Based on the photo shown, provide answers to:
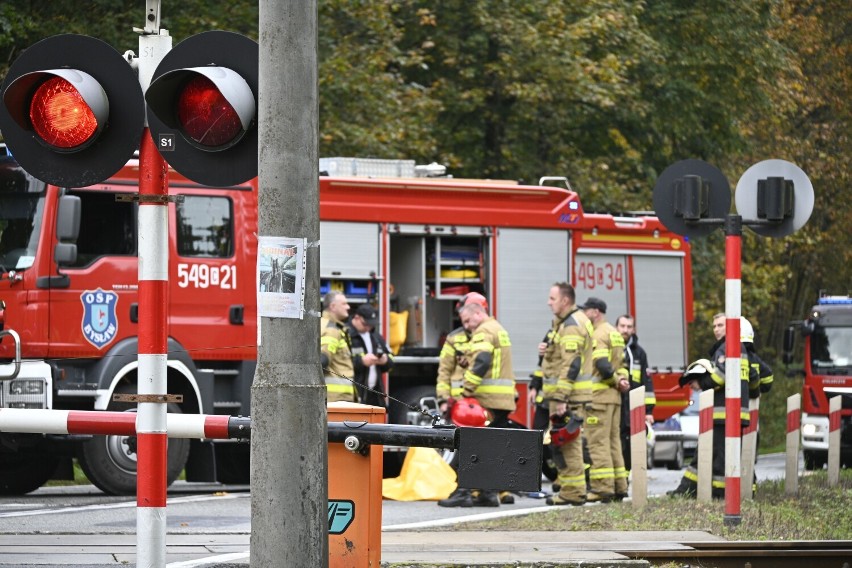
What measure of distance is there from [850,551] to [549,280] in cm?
871

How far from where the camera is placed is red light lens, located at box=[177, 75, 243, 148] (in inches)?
240

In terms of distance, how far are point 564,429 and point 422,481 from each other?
5.42ft

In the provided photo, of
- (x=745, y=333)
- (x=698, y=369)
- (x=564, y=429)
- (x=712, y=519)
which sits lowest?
(x=712, y=519)

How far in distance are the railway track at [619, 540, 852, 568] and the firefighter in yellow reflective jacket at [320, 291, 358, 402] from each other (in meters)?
4.89

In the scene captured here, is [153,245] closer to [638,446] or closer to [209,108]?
[209,108]

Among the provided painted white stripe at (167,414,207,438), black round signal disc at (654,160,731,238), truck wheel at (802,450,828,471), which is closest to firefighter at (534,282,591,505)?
black round signal disc at (654,160,731,238)

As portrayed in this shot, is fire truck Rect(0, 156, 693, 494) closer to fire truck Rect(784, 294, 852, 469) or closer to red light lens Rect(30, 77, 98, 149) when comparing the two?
fire truck Rect(784, 294, 852, 469)

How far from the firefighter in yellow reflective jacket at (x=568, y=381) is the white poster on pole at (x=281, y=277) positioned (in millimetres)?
7981

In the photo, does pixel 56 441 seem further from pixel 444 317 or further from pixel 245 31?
pixel 245 31

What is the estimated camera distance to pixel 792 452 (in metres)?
15.0

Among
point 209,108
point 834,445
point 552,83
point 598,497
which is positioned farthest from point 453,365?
point 552,83

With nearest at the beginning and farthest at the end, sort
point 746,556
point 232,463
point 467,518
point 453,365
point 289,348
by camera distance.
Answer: point 289,348
point 746,556
point 467,518
point 453,365
point 232,463

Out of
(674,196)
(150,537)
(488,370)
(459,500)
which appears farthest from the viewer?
(488,370)

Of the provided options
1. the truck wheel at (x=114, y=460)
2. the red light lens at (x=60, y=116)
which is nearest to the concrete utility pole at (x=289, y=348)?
the red light lens at (x=60, y=116)
